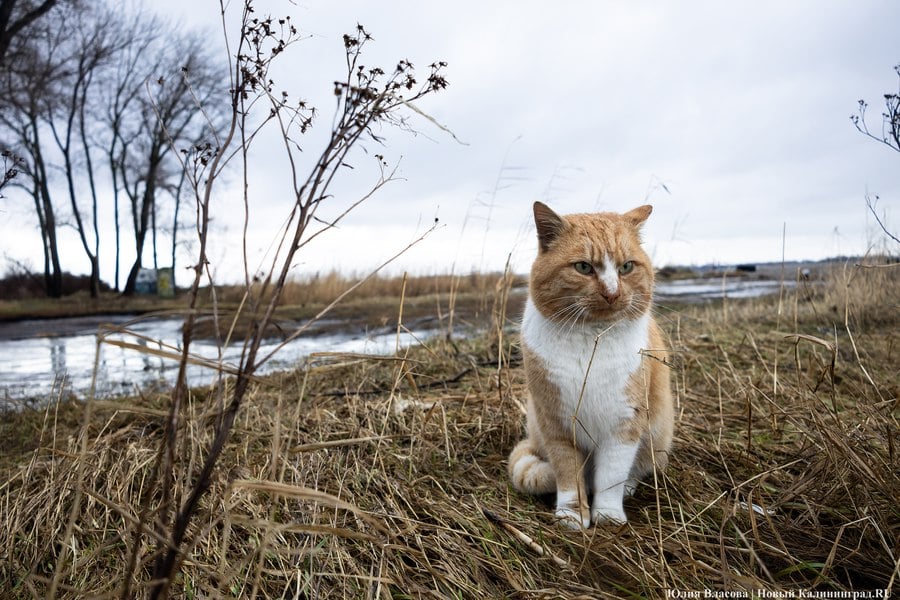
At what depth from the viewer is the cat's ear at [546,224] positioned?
2.31 meters

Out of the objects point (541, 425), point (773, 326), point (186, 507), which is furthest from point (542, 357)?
point (773, 326)

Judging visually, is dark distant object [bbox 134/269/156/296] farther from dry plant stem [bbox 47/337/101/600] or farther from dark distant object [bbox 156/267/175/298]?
dry plant stem [bbox 47/337/101/600]

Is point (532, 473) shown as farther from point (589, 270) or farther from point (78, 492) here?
point (78, 492)

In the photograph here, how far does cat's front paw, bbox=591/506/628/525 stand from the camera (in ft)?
6.80

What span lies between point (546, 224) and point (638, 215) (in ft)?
1.49

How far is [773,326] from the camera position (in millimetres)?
6605

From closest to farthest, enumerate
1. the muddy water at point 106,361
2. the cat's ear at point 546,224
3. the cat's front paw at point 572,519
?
the cat's front paw at point 572,519 → the cat's ear at point 546,224 → the muddy water at point 106,361

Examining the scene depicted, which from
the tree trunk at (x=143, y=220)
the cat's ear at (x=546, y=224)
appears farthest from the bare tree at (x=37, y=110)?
the cat's ear at (x=546, y=224)

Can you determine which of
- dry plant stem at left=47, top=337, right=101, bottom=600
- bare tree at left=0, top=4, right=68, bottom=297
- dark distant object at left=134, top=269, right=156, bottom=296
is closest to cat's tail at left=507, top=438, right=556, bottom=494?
dry plant stem at left=47, top=337, right=101, bottom=600

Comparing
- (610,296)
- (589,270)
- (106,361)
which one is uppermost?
(589,270)

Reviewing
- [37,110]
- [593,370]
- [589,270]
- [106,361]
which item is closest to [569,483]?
[593,370]

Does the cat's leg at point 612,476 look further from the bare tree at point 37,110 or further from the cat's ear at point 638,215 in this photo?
the bare tree at point 37,110

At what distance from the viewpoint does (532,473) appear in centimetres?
234

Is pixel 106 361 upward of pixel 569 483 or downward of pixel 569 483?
downward
